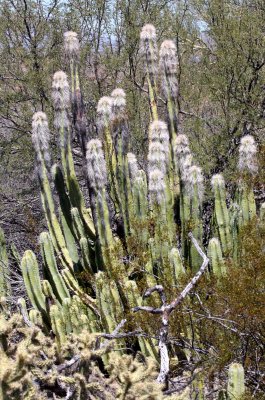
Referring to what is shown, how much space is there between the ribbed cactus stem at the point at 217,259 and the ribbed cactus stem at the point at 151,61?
224cm

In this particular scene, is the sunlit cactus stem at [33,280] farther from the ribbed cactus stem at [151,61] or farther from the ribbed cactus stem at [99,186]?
the ribbed cactus stem at [151,61]

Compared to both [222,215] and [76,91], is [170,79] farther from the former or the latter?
[222,215]

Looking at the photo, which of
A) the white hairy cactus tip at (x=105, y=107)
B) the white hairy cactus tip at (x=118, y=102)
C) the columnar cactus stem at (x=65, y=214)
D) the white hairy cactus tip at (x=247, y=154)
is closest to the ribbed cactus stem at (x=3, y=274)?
the columnar cactus stem at (x=65, y=214)

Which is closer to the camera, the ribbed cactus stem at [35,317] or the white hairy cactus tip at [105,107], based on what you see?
the ribbed cactus stem at [35,317]

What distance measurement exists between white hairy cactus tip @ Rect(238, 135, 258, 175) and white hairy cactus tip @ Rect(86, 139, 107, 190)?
176 cm

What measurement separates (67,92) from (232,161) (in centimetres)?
366

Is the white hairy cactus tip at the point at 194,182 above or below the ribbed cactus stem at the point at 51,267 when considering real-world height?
above

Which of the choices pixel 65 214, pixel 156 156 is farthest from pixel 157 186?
pixel 65 214

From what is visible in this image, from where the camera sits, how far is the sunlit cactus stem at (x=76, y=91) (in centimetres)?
722

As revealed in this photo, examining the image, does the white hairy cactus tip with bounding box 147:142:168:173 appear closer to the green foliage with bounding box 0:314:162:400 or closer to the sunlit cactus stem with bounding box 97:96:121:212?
the sunlit cactus stem with bounding box 97:96:121:212

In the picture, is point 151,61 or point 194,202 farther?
point 151,61

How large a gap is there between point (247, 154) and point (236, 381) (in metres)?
3.64

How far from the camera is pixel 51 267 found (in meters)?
6.54

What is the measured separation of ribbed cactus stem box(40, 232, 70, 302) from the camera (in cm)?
645
